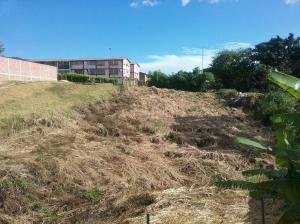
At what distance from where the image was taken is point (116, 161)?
381 inches

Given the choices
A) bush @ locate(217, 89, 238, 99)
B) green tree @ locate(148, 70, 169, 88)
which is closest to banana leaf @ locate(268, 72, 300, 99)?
bush @ locate(217, 89, 238, 99)

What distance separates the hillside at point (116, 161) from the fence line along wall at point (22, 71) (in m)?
8.46

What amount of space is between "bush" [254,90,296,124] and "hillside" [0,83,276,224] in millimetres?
628

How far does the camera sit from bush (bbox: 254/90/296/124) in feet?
57.8

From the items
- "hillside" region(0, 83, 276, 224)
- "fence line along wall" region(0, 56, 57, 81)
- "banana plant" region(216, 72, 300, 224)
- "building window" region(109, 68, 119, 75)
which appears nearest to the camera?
"banana plant" region(216, 72, 300, 224)

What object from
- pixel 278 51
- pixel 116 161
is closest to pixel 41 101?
pixel 116 161

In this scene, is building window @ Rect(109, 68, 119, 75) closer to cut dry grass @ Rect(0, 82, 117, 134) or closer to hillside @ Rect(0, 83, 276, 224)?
cut dry grass @ Rect(0, 82, 117, 134)

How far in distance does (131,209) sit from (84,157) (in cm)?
376

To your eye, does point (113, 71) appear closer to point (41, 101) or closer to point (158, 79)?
point (158, 79)

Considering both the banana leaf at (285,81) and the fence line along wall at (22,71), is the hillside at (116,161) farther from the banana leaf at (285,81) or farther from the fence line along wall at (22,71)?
the fence line along wall at (22,71)

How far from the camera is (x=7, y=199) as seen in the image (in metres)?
7.34

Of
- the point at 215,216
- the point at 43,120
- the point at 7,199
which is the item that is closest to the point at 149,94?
the point at 43,120

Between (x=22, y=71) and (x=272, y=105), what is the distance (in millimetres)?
16941

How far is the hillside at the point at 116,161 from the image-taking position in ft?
18.8
